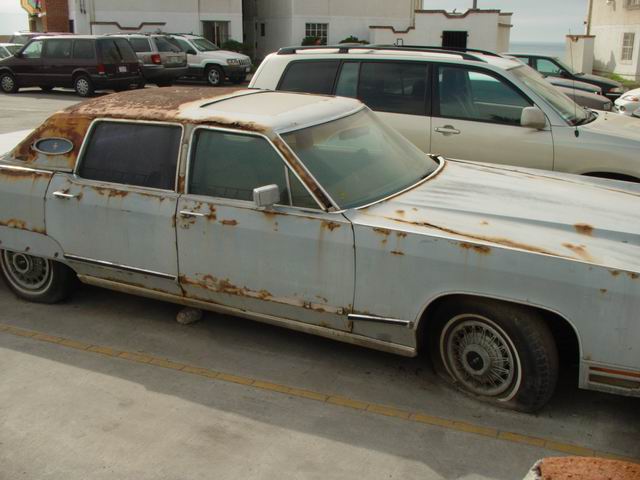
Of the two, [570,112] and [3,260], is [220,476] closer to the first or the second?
[3,260]

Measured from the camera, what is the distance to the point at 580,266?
4059 mm

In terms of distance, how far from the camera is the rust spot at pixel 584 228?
443cm

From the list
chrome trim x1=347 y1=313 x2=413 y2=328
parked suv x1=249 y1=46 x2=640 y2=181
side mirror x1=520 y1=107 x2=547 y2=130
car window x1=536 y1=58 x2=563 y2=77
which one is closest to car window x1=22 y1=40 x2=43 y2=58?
car window x1=536 y1=58 x2=563 y2=77

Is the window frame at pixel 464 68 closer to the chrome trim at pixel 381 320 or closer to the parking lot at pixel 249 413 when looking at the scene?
the parking lot at pixel 249 413

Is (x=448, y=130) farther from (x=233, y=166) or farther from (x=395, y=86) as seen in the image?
(x=233, y=166)

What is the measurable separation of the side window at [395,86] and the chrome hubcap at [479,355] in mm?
3521

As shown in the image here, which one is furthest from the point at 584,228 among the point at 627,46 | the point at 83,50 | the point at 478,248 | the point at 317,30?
the point at 317,30

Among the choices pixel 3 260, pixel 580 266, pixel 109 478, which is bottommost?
pixel 109 478

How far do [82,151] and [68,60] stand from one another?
721 inches

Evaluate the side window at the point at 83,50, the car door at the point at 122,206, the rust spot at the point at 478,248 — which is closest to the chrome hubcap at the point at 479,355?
the rust spot at the point at 478,248

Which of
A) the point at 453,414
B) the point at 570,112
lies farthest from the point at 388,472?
the point at 570,112

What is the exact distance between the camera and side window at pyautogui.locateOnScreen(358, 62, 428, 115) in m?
7.62

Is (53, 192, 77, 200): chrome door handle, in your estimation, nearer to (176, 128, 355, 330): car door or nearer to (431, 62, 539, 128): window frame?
(176, 128, 355, 330): car door

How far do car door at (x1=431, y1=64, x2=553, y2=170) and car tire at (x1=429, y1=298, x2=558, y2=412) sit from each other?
3.09m
